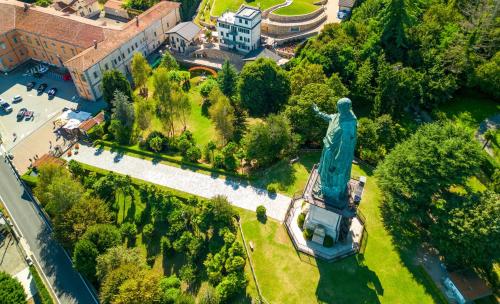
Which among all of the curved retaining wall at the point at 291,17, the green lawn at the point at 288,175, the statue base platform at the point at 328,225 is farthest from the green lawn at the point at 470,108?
the curved retaining wall at the point at 291,17

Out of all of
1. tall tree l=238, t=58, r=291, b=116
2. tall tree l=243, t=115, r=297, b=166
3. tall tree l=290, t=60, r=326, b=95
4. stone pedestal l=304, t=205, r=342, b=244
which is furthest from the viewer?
tall tree l=238, t=58, r=291, b=116

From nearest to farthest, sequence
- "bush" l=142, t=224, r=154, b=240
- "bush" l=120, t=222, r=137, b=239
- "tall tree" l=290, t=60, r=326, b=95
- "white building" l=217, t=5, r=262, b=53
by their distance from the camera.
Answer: "bush" l=142, t=224, r=154, b=240
"bush" l=120, t=222, r=137, b=239
"tall tree" l=290, t=60, r=326, b=95
"white building" l=217, t=5, r=262, b=53

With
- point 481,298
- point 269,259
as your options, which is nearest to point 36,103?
point 269,259

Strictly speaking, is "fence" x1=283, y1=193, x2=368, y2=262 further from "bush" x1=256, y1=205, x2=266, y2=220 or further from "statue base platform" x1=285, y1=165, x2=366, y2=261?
"bush" x1=256, y1=205, x2=266, y2=220

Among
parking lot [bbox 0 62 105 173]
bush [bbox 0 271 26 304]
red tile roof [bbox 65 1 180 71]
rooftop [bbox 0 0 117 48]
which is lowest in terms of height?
parking lot [bbox 0 62 105 173]

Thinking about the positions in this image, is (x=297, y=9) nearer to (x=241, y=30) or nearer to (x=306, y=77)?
(x=241, y=30)

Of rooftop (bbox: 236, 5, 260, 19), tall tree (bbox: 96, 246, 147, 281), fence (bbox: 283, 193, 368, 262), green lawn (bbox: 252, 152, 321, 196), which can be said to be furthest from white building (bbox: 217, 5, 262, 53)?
tall tree (bbox: 96, 246, 147, 281)
